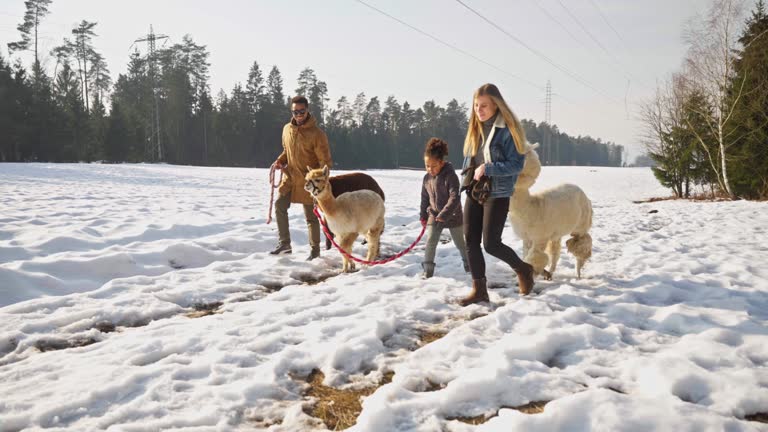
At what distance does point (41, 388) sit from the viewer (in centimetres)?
239

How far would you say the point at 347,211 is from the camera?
5441 millimetres

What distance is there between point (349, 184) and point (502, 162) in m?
3.13

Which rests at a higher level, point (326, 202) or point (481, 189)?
point (481, 189)

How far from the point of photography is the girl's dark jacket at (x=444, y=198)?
191 inches

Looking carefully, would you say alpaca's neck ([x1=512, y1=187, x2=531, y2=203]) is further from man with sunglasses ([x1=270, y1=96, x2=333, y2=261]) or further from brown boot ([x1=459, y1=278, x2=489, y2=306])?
man with sunglasses ([x1=270, y1=96, x2=333, y2=261])

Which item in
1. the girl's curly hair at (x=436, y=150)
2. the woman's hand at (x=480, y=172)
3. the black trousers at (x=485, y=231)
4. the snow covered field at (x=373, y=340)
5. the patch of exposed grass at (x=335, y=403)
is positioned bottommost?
the patch of exposed grass at (x=335, y=403)

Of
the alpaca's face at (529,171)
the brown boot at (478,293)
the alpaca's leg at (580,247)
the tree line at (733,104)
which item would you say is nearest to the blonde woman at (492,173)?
the brown boot at (478,293)

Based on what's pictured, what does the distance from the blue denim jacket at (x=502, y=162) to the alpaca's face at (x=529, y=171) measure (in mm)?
264

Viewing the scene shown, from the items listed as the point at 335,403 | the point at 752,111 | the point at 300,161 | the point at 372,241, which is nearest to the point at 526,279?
the point at 372,241

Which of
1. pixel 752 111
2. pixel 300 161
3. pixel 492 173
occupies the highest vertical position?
pixel 752 111

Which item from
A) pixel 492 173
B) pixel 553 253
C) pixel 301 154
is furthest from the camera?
pixel 301 154

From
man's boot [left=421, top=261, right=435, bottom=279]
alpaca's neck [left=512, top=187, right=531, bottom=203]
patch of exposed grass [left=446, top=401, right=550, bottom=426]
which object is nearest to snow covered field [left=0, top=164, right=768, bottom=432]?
patch of exposed grass [left=446, top=401, right=550, bottom=426]

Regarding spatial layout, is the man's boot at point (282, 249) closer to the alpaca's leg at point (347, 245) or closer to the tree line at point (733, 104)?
the alpaca's leg at point (347, 245)

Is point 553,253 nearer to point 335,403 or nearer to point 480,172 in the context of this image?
point 480,172
